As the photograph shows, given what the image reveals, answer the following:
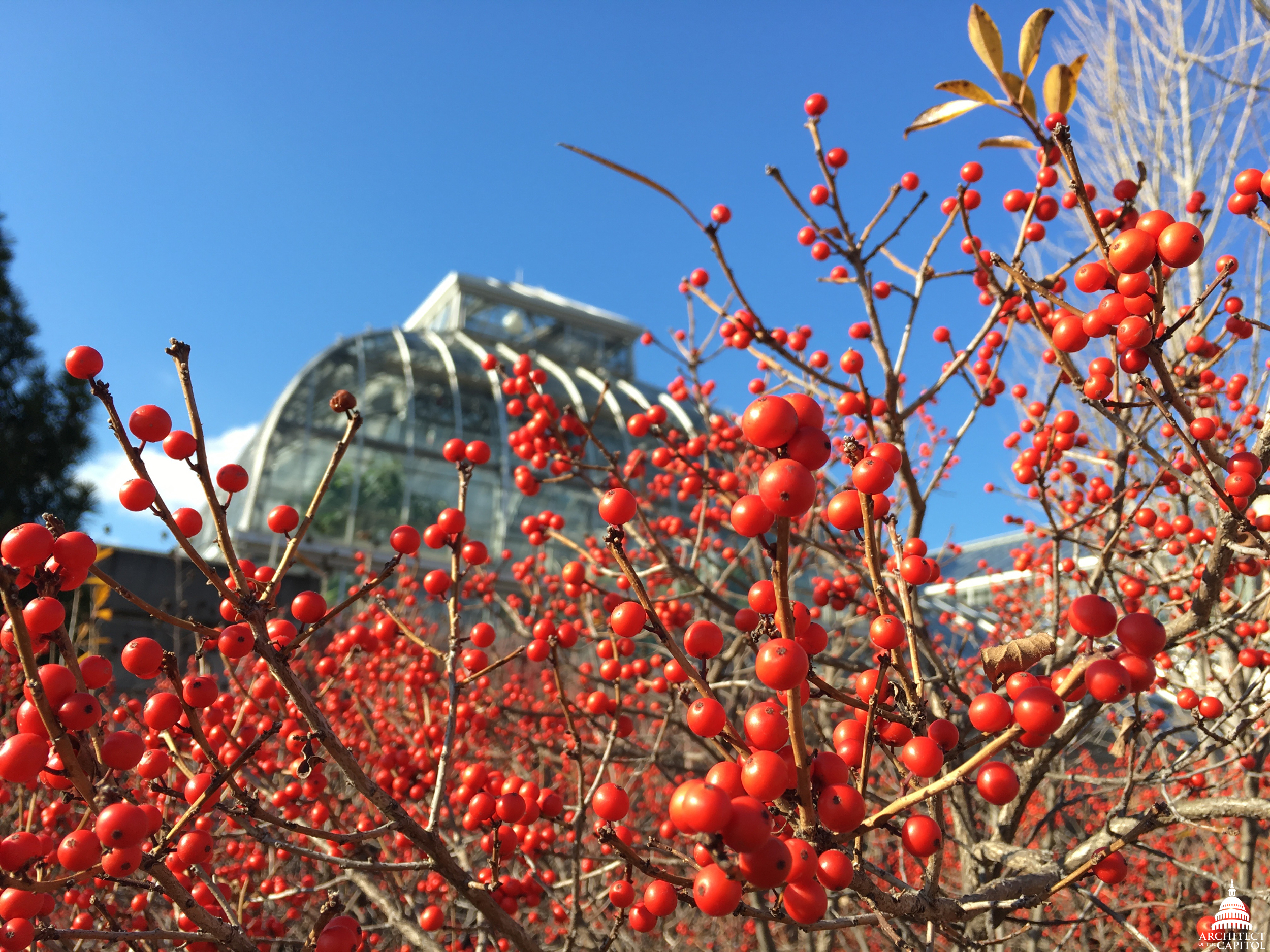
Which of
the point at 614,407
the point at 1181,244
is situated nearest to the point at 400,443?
the point at 614,407

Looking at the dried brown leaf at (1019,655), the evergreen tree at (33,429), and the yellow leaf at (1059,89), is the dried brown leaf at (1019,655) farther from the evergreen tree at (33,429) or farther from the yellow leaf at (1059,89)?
the evergreen tree at (33,429)

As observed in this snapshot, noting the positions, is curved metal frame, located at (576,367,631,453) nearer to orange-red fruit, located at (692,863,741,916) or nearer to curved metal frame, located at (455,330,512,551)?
curved metal frame, located at (455,330,512,551)

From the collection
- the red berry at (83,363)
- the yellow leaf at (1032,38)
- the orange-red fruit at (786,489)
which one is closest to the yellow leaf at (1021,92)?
the yellow leaf at (1032,38)

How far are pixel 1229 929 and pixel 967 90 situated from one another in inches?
110

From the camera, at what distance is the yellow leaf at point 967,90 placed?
7.83ft

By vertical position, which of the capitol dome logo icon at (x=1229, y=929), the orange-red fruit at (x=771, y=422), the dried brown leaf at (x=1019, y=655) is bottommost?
the capitol dome logo icon at (x=1229, y=929)

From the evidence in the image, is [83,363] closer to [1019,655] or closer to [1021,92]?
[1019,655]

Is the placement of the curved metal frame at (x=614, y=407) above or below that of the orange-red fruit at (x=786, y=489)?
above

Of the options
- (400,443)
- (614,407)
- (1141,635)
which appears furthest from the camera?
(614,407)

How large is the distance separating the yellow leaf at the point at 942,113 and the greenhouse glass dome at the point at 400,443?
1122cm

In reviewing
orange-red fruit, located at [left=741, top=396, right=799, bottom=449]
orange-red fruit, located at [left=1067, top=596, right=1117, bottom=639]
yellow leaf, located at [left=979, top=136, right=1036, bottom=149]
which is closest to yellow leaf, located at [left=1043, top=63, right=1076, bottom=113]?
yellow leaf, located at [left=979, top=136, right=1036, bottom=149]

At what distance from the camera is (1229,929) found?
2.34 metres

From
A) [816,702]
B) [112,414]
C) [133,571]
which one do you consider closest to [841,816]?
[112,414]

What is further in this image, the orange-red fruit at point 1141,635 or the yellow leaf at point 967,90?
the yellow leaf at point 967,90
